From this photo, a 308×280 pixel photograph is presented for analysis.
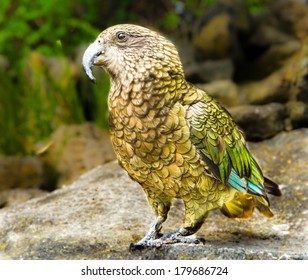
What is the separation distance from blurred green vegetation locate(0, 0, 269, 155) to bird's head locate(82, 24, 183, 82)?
12.5ft

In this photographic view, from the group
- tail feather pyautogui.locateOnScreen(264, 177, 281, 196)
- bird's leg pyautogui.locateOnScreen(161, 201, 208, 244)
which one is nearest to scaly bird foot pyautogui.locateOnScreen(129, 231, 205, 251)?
bird's leg pyautogui.locateOnScreen(161, 201, 208, 244)

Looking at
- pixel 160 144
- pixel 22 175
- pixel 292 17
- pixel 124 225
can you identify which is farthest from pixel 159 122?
pixel 292 17

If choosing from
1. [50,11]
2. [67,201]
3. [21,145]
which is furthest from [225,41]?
[67,201]

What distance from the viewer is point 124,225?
13.5 feet

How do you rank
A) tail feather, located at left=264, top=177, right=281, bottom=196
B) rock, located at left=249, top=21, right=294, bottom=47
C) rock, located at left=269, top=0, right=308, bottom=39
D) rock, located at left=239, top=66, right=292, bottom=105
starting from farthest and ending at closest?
rock, located at left=269, top=0, right=308, bottom=39, rock, located at left=249, top=21, right=294, bottom=47, rock, located at left=239, top=66, right=292, bottom=105, tail feather, located at left=264, top=177, right=281, bottom=196

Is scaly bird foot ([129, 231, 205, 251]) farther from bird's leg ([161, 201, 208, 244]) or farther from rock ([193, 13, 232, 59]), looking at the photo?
rock ([193, 13, 232, 59])

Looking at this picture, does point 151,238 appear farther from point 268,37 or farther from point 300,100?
point 268,37

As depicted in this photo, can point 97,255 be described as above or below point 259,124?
below

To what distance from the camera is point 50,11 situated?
860cm

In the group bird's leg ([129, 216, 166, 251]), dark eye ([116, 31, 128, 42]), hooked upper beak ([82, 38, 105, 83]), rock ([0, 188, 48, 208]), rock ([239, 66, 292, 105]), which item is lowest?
rock ([0, 188, 48, 208])

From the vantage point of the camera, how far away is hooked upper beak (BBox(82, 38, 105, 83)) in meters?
3.19
